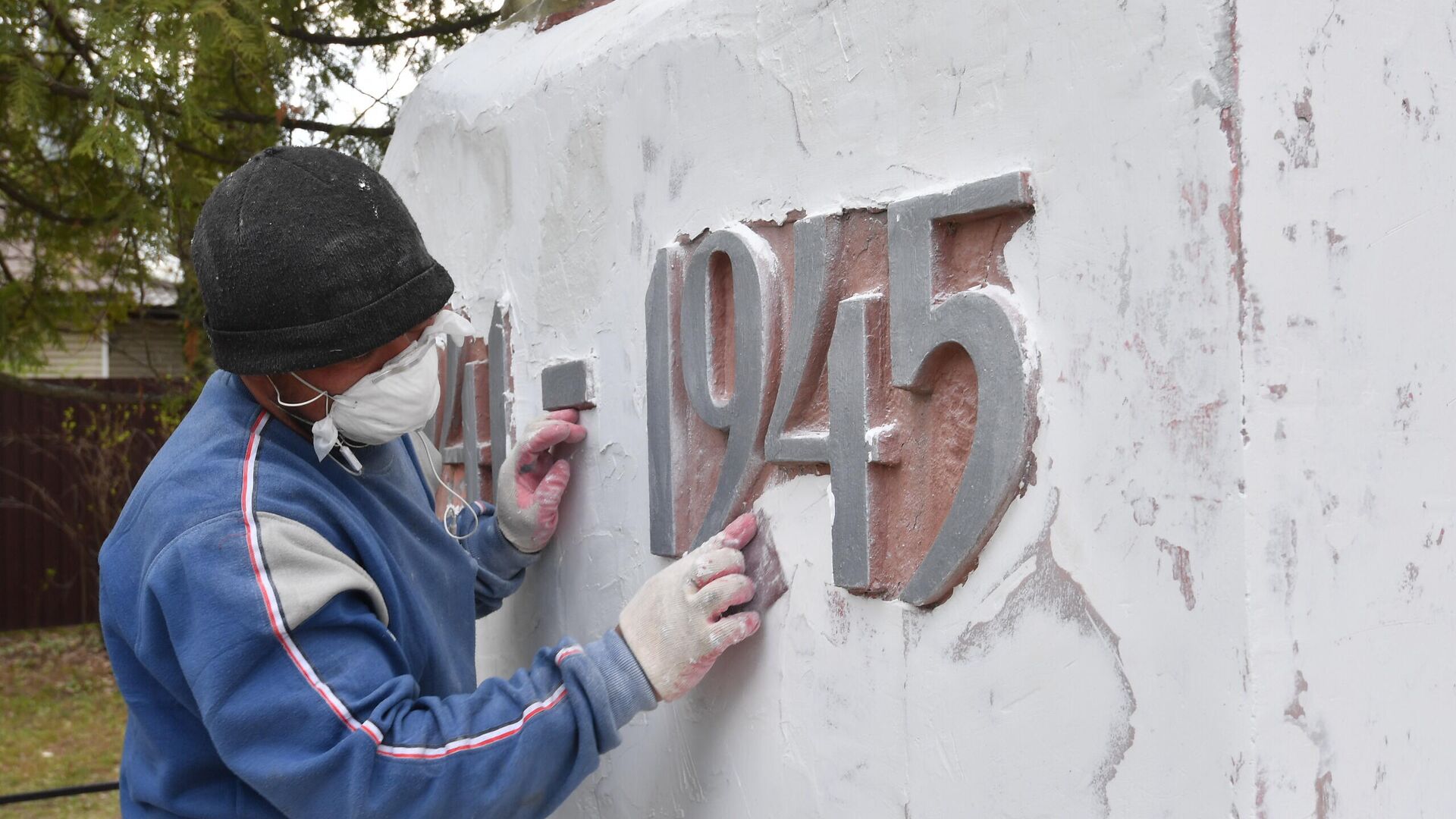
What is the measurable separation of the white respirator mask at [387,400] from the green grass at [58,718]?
13.9 feet

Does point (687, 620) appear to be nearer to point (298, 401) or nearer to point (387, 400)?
point (387, 400)

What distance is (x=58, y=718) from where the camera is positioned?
789 centimetres

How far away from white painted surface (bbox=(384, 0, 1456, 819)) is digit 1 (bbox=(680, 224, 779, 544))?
9cm

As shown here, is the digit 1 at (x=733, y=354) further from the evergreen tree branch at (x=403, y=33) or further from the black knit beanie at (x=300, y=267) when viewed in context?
the evergreen tree branch at (x=403, y=33)

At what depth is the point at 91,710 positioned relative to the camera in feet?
26.5

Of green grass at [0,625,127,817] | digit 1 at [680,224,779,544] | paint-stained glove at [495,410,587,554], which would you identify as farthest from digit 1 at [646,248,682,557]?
green grass at [0,625,127,817]

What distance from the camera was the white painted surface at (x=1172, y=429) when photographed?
4.20 feet

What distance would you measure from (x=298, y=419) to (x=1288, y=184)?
1397 millimetres

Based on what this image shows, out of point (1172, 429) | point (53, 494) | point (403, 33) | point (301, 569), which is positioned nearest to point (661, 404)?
point (301, 569)

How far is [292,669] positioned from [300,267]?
533mm

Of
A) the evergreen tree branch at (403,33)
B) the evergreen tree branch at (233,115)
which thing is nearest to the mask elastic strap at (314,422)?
the evergreen tree branch at (233,115)

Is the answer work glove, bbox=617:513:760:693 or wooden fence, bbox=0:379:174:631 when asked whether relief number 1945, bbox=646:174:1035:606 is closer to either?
work glove, bbox=617:513:760:693

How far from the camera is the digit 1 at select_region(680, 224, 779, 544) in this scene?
6.23 ft

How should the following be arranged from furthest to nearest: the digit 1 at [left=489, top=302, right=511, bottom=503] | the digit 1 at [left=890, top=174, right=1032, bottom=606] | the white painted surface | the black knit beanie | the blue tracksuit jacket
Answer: the digit 1 at [left=489, top=302, right=511, bottom=503] → the black knit beanie → the blue tracksuit jacket → the digit 1 at [left=890, top=174, right=1032, bottom=606] → the white painted surface
